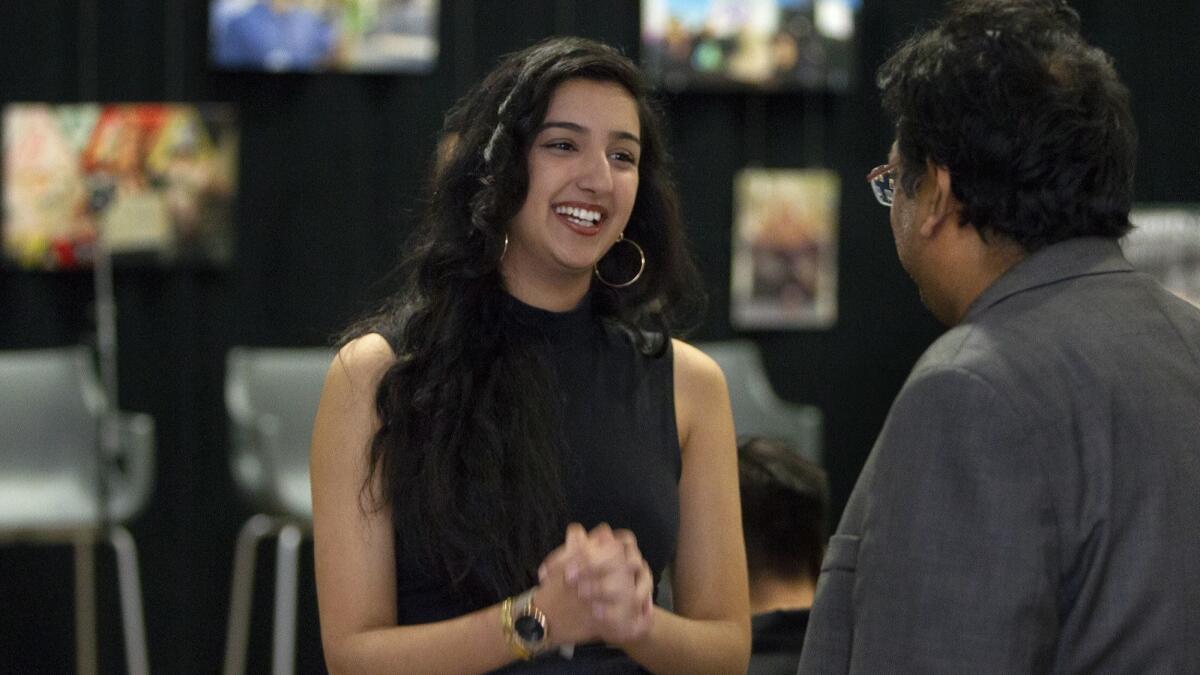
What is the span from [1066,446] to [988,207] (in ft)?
0.79

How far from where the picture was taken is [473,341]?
2.12 metres

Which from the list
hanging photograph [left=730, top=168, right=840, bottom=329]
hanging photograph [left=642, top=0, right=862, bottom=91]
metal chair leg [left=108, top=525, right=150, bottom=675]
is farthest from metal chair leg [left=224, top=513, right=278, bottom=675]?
hanging photograph [left=642, top=0, right=862, bottom=91]

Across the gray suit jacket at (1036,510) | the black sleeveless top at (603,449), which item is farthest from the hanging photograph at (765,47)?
the gray suit jacket at (1036,510)

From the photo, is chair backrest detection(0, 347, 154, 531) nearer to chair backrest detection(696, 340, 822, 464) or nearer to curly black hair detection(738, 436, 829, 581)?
chair backrest detection(696, 340, 822, 464)

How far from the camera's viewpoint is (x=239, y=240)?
5320mm

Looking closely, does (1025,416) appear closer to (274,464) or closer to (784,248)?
(274,464)

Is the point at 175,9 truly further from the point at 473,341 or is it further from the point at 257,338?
the point at 473,341

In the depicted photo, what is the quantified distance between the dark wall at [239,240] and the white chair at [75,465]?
0.26 metres

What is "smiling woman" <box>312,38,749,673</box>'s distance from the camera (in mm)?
2029

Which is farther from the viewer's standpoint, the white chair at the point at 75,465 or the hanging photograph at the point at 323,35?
the hanging photograph at the point at 323,35

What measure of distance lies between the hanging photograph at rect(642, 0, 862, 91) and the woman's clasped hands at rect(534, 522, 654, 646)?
376 cm

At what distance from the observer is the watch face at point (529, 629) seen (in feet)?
6.27

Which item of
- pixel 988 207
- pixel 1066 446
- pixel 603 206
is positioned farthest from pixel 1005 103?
pixel 603 206

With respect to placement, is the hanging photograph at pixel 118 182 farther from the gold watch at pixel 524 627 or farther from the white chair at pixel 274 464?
the gold watch at pixel 524 627
